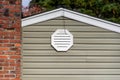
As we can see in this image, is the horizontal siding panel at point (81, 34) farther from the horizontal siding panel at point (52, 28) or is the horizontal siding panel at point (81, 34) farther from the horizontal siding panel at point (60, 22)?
the horizontal siding panel at point (60, 22)

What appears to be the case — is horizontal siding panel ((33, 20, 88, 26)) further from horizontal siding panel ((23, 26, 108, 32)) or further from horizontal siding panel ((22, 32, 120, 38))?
horizontal siding panel ((22, 32, 120, 38))

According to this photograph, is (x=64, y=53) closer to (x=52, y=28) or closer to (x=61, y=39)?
(x=61, y=39)

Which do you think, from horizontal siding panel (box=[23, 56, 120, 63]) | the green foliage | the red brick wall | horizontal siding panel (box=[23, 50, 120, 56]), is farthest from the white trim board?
the green foliage

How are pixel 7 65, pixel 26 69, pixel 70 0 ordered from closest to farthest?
pixel 7 65, pixel 26 69, pixel 70 0

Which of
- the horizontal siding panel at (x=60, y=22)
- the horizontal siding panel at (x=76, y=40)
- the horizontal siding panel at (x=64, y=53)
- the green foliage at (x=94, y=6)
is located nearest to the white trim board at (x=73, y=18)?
the horizontal siding panel at (x=60, y=22)

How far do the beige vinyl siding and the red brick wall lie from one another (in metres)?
2.12

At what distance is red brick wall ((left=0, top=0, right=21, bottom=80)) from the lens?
6.05 meters

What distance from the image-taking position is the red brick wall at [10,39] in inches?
238

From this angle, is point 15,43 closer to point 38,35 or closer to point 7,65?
point 7,65

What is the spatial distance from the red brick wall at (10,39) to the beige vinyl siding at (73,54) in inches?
83.7

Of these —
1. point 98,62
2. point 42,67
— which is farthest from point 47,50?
point 98,62

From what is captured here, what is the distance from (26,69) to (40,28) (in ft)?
3.27

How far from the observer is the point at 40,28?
833 cm

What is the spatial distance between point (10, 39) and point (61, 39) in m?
2.31
